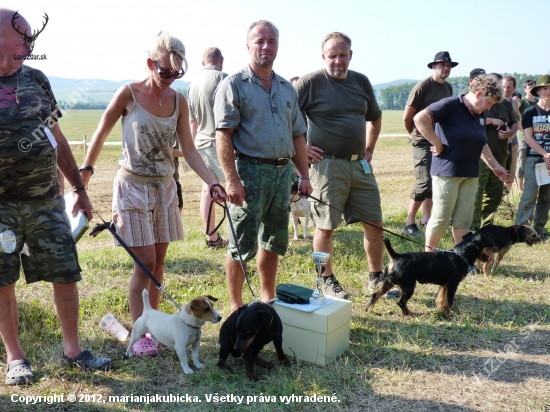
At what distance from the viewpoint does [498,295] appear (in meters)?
5.00

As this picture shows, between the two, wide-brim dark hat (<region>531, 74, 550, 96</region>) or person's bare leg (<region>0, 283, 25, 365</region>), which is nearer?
person's bare leg (<region>0, 283, 25, 365</region>)

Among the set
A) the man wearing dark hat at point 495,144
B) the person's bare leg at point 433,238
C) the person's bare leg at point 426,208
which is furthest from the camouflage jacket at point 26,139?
the man wearing dark hat at point 495,144

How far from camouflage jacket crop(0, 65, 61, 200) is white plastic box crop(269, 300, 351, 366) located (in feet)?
5.77

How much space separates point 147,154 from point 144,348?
52.8 inches

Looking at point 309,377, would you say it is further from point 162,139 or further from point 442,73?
point 442,73

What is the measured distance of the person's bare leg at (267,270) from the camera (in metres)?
4.11

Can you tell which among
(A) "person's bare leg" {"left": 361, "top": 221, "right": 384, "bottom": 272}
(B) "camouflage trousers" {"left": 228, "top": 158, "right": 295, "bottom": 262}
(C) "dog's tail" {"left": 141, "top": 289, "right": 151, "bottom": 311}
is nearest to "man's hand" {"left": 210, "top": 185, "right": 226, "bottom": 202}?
(B) "camouflage trousers" {"left": 228, "top": 158, "right": 295, "bottom": 262}

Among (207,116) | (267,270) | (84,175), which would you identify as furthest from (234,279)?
(207,116)

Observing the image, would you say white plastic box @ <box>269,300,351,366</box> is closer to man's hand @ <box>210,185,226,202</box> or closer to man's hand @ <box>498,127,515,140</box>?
man's hand @ <box>210,185,226,202</box>

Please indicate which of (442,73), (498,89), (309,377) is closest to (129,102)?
(309,377)

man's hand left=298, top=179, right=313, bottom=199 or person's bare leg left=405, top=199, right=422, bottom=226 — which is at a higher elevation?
man's hand left=298, top=179, right=313, bottom=199

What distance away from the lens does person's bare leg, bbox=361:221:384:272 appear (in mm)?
4879

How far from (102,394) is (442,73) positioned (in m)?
5.90

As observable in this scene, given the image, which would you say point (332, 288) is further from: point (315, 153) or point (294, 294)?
point (315, 153)
